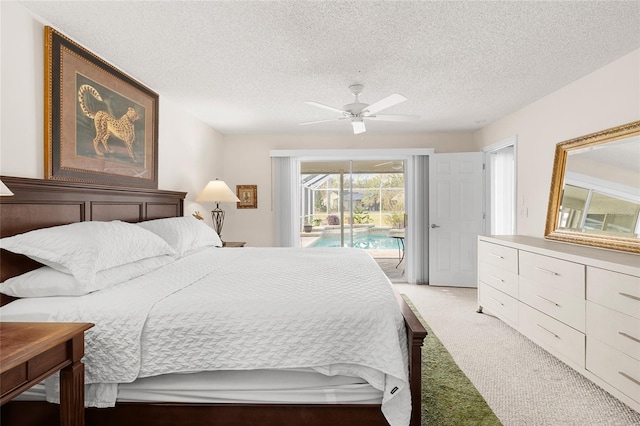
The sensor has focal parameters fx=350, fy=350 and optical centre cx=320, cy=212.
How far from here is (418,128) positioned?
5.00 m

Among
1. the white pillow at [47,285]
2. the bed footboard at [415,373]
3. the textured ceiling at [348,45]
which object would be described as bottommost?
the bed footboard at [415,373]

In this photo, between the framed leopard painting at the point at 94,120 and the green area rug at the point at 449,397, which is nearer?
the green area rug at the point at 449,397

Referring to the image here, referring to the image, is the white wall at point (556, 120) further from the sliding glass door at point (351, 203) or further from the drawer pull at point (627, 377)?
the drawer pull at point (627, 377)

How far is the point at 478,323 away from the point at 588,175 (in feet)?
5.49

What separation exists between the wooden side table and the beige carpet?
1.94m

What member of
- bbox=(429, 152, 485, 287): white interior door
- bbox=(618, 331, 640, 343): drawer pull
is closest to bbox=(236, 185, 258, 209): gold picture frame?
bbox=(429, 152, 485, 287): white interior door

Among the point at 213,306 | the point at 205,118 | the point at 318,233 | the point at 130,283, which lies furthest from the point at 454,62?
the point at 318,233

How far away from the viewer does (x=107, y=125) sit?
271 centimetres

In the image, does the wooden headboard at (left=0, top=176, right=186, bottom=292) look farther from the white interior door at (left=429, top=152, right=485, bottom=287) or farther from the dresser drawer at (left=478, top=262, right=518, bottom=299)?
the white interior door at (left=429, top=152, right=485, bottom=287)

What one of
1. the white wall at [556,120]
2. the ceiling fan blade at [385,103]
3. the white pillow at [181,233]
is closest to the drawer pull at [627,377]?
the white wall at [556,120]

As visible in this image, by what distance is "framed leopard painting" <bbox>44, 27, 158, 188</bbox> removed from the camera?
220 centimetres

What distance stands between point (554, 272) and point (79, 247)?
3.11 metres

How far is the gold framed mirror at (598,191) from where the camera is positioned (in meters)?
2.52

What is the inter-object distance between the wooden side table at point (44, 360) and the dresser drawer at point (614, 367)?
107 inches
